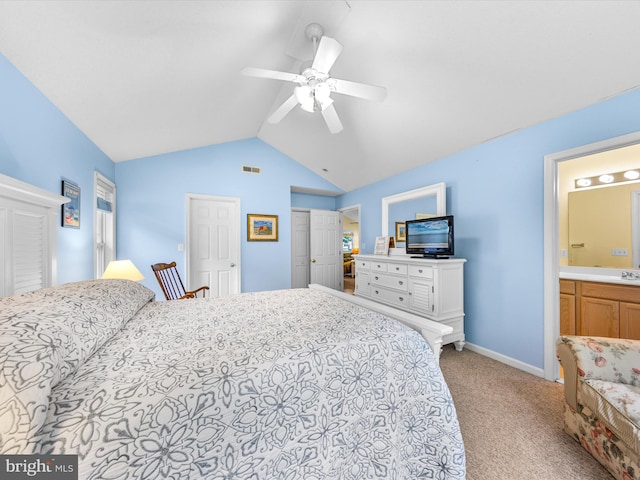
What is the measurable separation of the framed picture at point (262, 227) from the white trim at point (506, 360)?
3240mm

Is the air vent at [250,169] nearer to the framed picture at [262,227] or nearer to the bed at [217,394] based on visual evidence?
the framed picture at [262,227]

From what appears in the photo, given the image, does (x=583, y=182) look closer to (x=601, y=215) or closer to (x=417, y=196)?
(x=601, y=215)

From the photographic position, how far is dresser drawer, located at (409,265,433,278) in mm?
2756

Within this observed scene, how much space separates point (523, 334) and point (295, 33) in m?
3.38

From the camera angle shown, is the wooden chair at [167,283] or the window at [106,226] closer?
the wooden chair at [167,283]

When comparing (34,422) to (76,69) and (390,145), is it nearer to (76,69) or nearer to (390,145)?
(76,69)

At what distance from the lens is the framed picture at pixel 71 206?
2037 millimetres

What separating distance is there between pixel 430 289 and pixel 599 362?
1.38 meters

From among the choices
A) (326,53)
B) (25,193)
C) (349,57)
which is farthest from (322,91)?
(25,193)

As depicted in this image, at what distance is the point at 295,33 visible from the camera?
6.70ft

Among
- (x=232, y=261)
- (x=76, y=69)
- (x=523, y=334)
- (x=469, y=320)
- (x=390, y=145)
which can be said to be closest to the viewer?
(x=76, y=69)

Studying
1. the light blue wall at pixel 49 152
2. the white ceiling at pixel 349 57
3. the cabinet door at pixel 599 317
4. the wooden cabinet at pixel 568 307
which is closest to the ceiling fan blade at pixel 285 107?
the white ceiling at pixel 349 57

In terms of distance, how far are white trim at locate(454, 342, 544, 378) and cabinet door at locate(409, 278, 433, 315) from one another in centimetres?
68

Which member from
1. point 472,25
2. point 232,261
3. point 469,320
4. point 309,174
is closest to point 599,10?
point 472,25
